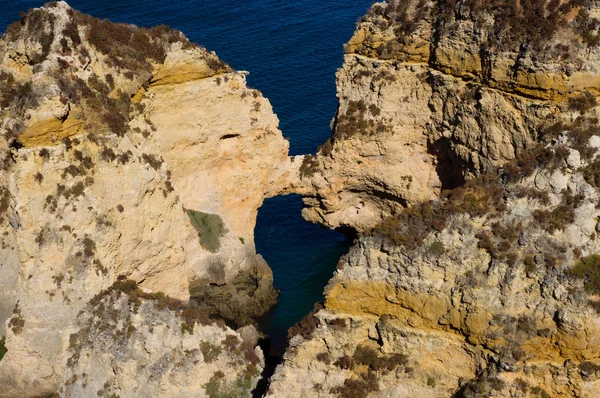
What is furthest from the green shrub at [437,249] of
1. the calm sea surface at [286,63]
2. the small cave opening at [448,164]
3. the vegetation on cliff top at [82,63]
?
the calm sea surface at [286,63]

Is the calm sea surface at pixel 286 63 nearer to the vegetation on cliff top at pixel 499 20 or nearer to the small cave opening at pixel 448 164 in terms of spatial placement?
the small cave opening at pixel 448 164

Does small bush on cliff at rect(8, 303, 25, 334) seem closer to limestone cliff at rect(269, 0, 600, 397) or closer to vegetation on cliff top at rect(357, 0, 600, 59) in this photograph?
limestone cliff at rect(269, 0, 600, 397)

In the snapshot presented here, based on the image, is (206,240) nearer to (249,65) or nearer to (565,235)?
(565,235)

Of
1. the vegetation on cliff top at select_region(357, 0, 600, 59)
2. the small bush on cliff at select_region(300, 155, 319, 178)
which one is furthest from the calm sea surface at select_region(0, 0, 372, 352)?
the vegetation on cliff top at select_region(357, 0, 600, 59)

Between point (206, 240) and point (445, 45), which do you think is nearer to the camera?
point (445, 45)

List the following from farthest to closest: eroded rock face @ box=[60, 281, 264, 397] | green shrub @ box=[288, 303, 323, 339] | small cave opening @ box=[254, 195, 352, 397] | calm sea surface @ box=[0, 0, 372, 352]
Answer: calm sea surface @ box=[0, 0, 372, 352]
small cave opening @ box=[254, 195, 352, 397]
eroded rock face @ box=[60, 281, 264, 397]
green shrub @ box=[288, 303, 323, 339]

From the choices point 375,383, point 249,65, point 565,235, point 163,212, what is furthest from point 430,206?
point 249,65
